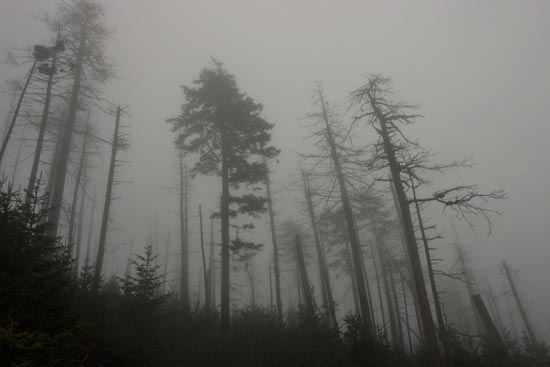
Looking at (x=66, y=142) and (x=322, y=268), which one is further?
(x=322, y=268)

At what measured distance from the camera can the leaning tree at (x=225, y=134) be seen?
52.3 ft

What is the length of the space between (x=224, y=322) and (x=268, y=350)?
Result: 3.11 metres

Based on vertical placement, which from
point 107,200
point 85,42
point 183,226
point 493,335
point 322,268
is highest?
point 85,42

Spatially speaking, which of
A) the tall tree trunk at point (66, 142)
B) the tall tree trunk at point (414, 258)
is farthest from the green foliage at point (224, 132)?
the tall tree trunk at point (414, 258)

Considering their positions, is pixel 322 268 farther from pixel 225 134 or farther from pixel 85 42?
pixel 85 42

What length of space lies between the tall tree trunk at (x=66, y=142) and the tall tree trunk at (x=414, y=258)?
1349 centimetres

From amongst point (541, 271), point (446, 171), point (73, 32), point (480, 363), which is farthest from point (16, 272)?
point (541, 271)

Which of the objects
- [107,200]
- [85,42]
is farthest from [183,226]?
[85,42]

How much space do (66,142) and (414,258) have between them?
58.2ft

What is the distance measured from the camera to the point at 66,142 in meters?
15.8

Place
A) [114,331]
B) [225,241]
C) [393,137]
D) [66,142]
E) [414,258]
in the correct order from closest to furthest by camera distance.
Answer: [114,331] < [414,258] < [393,137] < [225,241] < [66,142]

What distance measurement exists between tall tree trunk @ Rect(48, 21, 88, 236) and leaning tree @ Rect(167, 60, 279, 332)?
5378 millimetres

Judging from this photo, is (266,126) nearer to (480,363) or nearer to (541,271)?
(480,363)

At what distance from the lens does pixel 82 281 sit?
10023 millimetres
